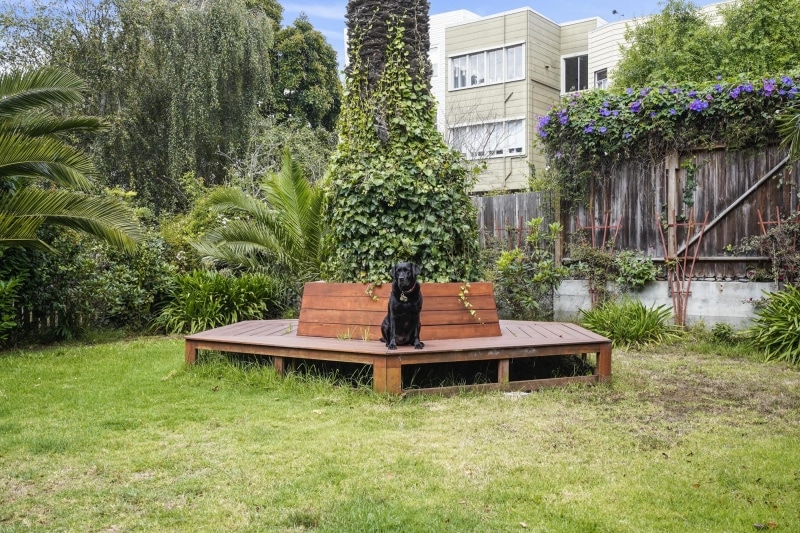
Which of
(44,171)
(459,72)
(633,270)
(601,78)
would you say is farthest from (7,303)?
(601,78)

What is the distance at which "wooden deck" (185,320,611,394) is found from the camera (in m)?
5.26

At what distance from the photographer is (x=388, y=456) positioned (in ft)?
12.3

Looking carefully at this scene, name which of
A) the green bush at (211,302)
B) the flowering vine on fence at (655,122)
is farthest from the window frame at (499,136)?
the green bush at (211,302)

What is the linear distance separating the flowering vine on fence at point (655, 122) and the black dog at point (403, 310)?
5.60 m

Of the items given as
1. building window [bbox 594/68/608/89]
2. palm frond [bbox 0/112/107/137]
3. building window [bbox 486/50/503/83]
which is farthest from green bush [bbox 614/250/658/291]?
building window [bbox 486/50/503/83]

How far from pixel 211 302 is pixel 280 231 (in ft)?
5.94

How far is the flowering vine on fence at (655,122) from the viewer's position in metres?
8.61

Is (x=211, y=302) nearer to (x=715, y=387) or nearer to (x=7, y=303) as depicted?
(x=7, y=303)

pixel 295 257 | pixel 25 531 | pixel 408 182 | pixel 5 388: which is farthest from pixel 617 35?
pixel 25 531

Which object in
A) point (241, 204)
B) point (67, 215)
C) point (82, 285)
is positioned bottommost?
point (82, 285)

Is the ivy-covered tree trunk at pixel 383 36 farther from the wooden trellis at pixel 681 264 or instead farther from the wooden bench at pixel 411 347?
the wooden trellis at pixel 681 264

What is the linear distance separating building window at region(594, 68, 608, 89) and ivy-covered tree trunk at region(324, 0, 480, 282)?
16.4 m

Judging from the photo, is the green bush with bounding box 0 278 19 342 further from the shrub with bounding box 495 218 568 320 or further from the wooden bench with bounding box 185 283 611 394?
the shrub with bounding box 495 218 568 320

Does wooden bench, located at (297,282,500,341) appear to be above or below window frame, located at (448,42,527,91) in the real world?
below
